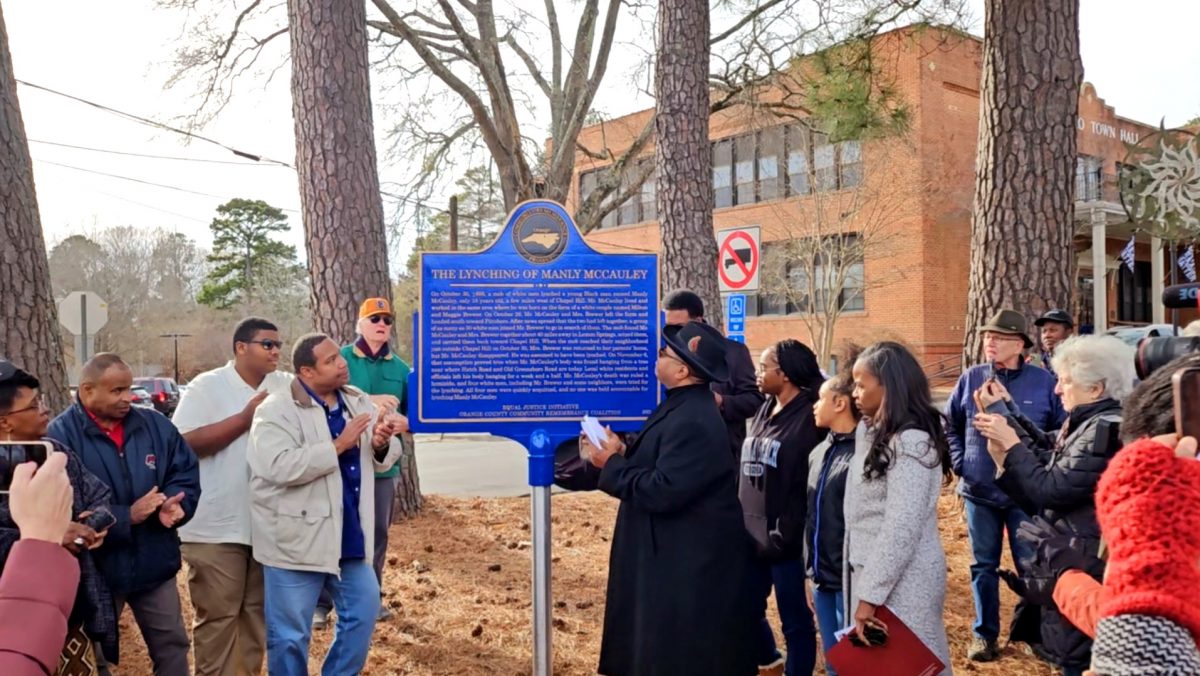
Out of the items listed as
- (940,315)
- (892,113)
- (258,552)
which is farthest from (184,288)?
(258,552)

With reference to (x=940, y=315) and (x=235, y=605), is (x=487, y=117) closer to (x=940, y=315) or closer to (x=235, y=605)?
(x=235, y=605)

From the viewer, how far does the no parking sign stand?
31.1ft

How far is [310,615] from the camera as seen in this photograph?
13.9ft

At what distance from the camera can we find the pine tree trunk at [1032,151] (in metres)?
7.24

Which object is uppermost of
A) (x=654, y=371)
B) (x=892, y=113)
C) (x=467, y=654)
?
(x=892, y=113)

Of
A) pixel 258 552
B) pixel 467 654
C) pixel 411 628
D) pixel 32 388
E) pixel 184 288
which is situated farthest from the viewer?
pixel 184 288

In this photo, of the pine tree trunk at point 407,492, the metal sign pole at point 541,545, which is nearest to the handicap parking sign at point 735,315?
the pine tree trunk at point 407,492

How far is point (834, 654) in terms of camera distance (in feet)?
11.3

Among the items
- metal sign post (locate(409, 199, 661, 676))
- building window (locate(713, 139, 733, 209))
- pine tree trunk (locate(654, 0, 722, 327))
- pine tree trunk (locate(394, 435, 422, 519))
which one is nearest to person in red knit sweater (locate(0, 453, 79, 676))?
metal sign post (locate(409, 199, 661, 676))

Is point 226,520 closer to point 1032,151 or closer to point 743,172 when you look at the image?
point 1032,151

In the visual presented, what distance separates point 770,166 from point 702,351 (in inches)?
1062

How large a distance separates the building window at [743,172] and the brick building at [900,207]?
0.14 ft

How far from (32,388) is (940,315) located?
28403 millimetres

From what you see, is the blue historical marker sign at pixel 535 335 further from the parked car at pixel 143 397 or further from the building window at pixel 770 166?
the building window at pixel 770 166
